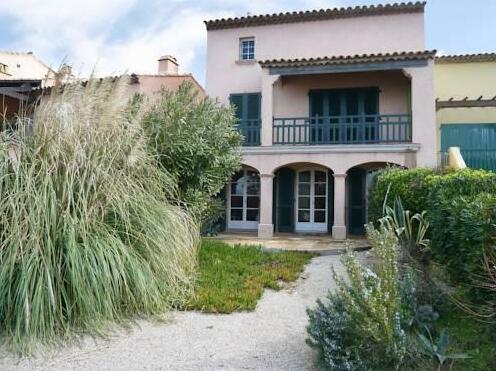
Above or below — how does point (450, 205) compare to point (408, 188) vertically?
below

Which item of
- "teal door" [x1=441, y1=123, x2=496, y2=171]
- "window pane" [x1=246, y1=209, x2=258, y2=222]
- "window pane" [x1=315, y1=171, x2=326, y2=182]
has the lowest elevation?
"window pane" [x1=246, y1=209, x2=258, y2=222]

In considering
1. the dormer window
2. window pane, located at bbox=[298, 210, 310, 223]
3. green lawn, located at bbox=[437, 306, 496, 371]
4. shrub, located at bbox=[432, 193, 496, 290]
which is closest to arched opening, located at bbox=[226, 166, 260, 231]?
window pane, located at bbox=[298, 210, 310, 223]

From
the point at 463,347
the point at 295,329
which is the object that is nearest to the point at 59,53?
the point at 295,329

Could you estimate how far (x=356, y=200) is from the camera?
14.7 metres

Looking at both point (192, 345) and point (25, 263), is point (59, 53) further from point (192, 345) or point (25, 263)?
point (192, 345)

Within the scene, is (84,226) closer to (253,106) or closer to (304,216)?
(304,216)

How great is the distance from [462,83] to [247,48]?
855 centimetres

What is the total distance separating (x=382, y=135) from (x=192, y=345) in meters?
11.9

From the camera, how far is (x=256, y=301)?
5723mm

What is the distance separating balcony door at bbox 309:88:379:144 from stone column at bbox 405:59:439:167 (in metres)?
1.44

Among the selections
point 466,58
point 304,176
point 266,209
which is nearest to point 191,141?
point 266,209

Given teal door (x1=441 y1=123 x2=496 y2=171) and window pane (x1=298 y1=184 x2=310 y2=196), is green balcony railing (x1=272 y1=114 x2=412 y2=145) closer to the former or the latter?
teal door (x1=441 y1=123 x2=496 y2=171)

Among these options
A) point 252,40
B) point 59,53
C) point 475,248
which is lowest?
point 475,248

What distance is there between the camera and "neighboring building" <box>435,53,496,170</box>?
1398 cm
